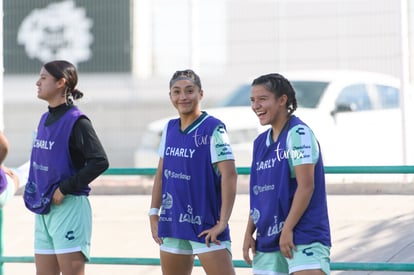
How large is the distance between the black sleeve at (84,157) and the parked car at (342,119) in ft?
18.0

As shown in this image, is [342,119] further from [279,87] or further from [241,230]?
[279,87]

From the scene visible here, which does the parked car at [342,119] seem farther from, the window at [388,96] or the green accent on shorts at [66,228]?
the green accent on shorts at [66,228]

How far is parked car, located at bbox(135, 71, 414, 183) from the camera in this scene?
40.0 ft

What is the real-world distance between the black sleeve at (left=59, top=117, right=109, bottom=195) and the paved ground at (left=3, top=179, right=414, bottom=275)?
1.86m

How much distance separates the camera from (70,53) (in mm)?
21500

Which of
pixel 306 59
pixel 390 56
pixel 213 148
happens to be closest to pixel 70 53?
pixel 306 59

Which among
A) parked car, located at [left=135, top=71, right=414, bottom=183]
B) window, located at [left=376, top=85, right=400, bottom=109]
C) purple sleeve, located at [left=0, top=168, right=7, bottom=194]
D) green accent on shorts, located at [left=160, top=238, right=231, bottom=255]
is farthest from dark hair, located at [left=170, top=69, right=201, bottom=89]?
window, located at [left=376, top=85, right=400, bottom=109]

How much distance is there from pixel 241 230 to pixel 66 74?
85.1 inches

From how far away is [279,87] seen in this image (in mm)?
5703

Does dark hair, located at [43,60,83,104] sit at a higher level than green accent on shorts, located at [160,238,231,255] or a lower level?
higher

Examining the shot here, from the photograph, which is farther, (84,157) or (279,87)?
(84,157)

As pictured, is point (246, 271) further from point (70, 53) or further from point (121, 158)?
point (70, 53)

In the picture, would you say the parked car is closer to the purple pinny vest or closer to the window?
the window

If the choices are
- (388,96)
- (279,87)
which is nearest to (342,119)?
(388,96)
